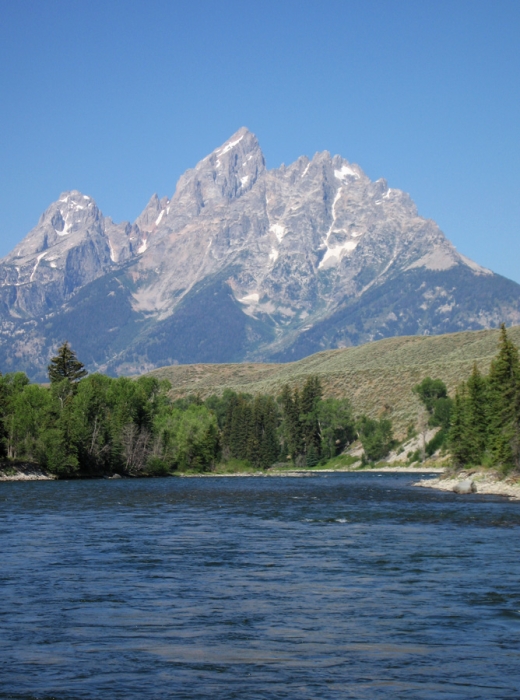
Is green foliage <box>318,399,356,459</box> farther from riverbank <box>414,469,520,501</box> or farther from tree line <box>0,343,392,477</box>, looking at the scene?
riverbank <box>414,469,520,501</box>

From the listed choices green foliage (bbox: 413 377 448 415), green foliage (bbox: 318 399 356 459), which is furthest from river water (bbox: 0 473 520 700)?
green foliage (bbox: 413 377 448 415)

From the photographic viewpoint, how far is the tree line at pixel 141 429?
11481cm

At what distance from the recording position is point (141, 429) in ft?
424

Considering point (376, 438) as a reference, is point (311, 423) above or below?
above

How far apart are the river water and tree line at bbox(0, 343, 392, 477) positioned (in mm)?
63510

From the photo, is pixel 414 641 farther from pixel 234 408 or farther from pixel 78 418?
pixel 234 408

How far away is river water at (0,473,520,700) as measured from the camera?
18.9 metres

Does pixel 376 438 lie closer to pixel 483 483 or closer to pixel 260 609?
pixel 483 483

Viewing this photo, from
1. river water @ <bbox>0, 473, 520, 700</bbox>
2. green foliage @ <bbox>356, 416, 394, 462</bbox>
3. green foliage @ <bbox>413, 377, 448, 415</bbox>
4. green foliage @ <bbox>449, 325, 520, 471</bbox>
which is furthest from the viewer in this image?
green foliage @ <bbox>413, 377, 448, 415</bbox>

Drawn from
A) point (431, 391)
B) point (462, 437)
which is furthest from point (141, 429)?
point (431, 391)

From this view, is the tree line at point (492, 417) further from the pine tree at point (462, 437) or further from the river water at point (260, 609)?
the river water at point (260, 609)

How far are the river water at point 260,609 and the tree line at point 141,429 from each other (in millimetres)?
63510

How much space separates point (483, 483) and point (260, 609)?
65.8 m

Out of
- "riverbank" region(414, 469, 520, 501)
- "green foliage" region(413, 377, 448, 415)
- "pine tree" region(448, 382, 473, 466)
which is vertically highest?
"green foliage" region(413, 377, 448, 415)
